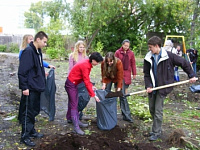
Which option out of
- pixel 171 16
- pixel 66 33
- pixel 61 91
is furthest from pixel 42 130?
pixel 171 16

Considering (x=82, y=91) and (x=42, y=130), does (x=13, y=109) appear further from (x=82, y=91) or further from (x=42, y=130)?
(x=82, y=91)

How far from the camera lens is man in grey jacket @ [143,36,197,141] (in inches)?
162

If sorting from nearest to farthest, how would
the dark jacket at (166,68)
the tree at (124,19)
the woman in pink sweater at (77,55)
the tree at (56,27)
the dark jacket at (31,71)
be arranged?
the dark jacket at (31,71) < the dark jacket at (166,68) < the woman in pink sweater at (77,55) < the tree at (56,27) < the tree at (124,19)

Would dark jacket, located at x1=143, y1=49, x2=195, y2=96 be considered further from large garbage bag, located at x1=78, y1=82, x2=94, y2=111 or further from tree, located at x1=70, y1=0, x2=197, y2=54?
tree, located at x1=70, y1=0, x2=197, y2=54

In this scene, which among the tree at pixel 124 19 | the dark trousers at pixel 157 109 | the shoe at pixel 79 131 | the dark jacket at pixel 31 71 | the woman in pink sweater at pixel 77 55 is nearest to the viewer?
the dark jacket at pixel 31 71

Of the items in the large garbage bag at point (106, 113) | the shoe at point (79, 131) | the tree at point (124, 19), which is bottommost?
the shoe at point (79, 131)

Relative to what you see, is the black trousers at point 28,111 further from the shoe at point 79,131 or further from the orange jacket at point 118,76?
the orange jacket at point 118,76

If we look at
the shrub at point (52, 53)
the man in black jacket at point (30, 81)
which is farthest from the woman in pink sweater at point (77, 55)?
the shrub at point (52, 53)

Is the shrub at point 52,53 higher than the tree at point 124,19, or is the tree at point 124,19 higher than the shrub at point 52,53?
the tree at point 124,19

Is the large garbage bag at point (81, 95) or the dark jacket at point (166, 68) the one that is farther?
the large garbage bag at point (81, 95)

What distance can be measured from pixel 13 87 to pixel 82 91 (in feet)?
12.4

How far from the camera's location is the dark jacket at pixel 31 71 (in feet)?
12.1

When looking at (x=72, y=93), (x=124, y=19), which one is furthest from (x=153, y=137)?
(x=124, y=19)

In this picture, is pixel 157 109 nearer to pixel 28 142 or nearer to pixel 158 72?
pixel 158 72
